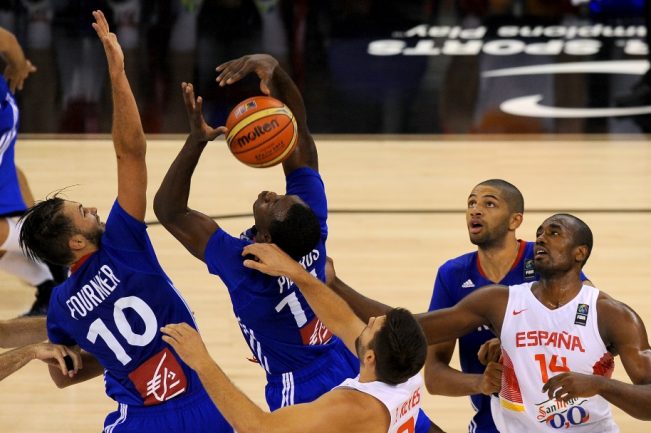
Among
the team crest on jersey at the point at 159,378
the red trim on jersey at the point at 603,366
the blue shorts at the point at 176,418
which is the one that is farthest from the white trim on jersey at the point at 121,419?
the red trim on jersey at the point at 603,366

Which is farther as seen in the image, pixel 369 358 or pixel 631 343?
pixel 631 343

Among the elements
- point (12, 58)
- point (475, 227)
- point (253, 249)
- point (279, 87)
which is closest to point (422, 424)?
point (475, 227)

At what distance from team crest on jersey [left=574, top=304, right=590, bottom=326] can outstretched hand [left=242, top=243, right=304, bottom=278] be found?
3.58 ft

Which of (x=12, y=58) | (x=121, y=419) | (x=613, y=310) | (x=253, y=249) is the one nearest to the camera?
(x=253, y=249)

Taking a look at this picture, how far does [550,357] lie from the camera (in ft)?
14.7

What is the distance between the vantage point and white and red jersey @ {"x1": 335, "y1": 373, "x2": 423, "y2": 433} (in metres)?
3.72

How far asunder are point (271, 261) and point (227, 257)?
376 mm

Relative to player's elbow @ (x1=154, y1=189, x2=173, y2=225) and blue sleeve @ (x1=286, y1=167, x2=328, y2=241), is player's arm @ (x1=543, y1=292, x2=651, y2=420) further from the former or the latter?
player's elbow @ (x1=154, y1=189, x2=173, y2=225)

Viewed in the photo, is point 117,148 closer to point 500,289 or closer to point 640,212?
point 500,289

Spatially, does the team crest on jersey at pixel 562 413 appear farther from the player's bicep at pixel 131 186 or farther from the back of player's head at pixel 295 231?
the player's bicep at pixel 131 186

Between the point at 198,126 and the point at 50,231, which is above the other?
the point at 198,126

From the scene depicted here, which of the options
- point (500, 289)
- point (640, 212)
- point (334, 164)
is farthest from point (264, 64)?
point (334, 164)

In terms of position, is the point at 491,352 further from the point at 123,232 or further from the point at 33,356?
the point at 33,356

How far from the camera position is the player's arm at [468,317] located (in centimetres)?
458
